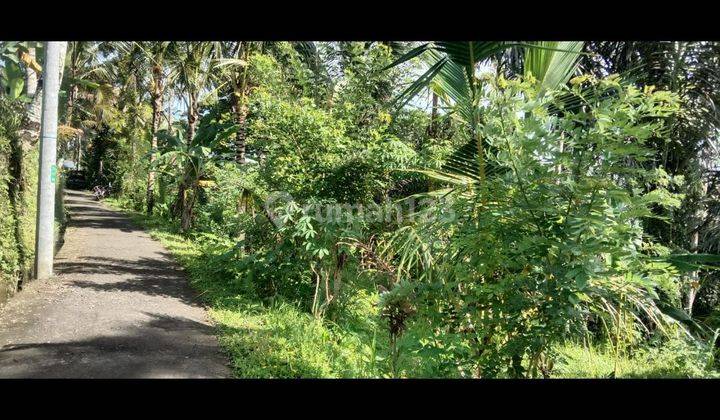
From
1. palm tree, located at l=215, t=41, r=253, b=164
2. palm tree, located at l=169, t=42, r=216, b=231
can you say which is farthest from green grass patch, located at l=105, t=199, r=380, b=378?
palm tree, located at l=169, t=42, r=216, b=231

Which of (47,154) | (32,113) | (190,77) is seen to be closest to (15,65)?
(32,113)

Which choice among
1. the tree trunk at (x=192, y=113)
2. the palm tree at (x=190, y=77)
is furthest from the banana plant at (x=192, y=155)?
the tree trunk at (x=192, y=113)

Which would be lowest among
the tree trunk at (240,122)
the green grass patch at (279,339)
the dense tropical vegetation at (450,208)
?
the green grass patch at (279,339)

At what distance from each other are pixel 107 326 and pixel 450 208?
379 centimetres

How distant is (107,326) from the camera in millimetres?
4613

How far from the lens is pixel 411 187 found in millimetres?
7266

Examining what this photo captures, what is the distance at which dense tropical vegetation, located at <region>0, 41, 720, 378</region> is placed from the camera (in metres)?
2.08

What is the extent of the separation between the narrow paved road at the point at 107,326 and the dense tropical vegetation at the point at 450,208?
372 millimetres

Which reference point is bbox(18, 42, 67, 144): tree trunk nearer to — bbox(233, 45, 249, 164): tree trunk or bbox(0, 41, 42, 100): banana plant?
bbox(0, 41, 42, 100): banana plant

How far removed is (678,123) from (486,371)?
16.5 feet

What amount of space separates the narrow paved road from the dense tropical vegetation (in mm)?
372

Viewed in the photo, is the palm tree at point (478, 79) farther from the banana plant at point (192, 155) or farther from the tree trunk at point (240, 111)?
the banana plant at point (192, 155)

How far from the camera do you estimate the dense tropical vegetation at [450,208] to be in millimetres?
2084
